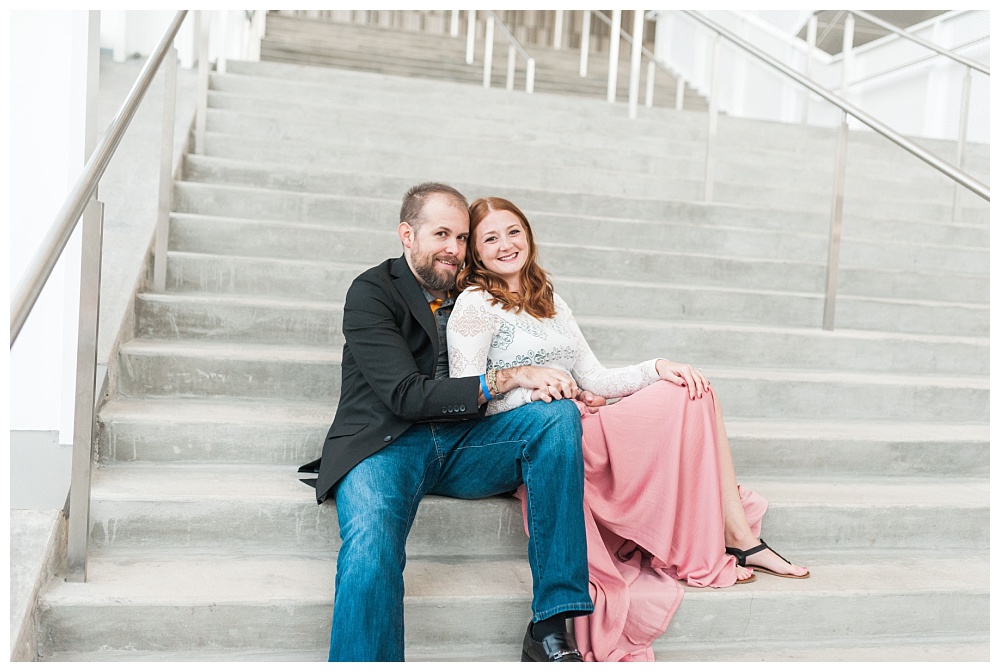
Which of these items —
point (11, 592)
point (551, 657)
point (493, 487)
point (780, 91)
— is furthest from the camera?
point (780, 91)

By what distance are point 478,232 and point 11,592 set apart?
3.80 ft

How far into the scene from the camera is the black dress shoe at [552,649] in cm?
153

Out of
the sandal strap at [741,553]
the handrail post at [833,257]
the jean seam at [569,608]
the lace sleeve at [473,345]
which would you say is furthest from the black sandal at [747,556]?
the handrail post at [833,257]

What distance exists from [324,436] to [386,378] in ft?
1.37

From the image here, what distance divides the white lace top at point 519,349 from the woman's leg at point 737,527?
24 cm

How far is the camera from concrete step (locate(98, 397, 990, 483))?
1916 mm

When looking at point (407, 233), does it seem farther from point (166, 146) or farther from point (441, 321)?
point (166, 146)

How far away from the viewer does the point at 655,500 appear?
1734mm

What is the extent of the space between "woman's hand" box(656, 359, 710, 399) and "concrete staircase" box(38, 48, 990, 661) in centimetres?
42

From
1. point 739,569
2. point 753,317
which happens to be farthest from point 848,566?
point 753,317

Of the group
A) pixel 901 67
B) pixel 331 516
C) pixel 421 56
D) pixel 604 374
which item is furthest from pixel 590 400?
pixel 421 56

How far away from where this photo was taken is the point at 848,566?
75.5 inches

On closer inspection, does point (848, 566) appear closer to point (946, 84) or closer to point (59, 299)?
point (59, 299)

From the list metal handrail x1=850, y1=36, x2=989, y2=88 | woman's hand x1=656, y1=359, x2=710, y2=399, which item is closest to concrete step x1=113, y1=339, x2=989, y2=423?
woman's hand x1=656, y1=359, x2=710, y2=399
